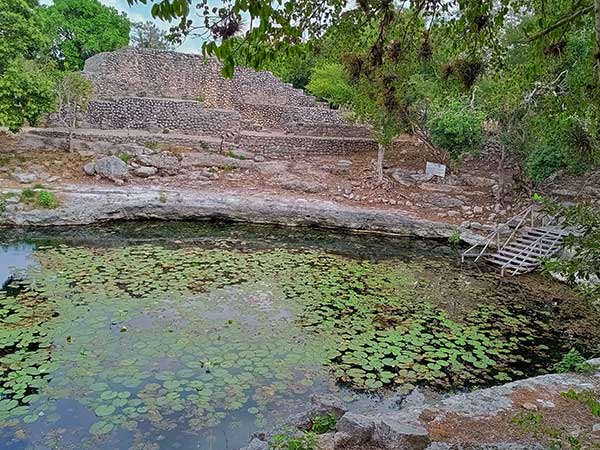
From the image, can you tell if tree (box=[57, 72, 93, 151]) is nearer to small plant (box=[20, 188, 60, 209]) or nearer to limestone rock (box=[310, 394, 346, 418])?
small plant (box=[20, 188, 60, 209])

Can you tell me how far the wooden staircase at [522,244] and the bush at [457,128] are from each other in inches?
96.5

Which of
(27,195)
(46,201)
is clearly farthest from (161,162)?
(27,195)

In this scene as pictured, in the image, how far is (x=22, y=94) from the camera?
12.6m

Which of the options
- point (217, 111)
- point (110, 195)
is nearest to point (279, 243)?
point (110, 195)

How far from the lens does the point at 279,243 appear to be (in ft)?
37.0

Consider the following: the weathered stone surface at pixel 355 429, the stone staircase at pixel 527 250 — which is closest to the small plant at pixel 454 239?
the stone staircase at pixel 527 250

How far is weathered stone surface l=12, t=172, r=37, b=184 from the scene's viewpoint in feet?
41.7

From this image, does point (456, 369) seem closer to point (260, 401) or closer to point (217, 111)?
point (260, 401)

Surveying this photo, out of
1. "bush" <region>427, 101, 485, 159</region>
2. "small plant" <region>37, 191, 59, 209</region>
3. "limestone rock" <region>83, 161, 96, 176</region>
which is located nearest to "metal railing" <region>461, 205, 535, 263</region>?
"bush" <region>427, 101, 485, 159</region>

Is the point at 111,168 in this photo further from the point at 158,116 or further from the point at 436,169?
the point at 436,169

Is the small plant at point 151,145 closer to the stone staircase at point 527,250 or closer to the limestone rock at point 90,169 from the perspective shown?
the limestone rock at point 90,169

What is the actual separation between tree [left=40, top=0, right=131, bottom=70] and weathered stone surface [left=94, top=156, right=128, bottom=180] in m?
12.3

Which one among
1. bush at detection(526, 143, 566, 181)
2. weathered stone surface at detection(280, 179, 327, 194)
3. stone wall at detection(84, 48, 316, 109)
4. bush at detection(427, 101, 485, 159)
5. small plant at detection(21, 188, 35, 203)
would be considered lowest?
small plant at detection(21, 188, 35, 203)

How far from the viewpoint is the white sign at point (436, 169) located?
14992mm
